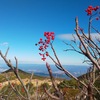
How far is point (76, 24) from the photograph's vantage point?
3.11 metres

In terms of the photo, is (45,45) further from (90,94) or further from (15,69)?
(90,94)

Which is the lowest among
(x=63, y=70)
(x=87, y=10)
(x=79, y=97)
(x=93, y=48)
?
(x=79, y=97)

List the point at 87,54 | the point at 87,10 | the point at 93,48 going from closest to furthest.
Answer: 1. the point at 87,54
2. the point at 93,48
3. the point at 87,10

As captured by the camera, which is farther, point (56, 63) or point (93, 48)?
→ point (93, 48)

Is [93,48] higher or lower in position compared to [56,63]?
→ higher

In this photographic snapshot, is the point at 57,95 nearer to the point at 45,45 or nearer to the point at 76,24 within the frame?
the point at 76,24

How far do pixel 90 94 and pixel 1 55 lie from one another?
5.58 feet

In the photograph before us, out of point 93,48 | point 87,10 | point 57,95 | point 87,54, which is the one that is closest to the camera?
point 57,95

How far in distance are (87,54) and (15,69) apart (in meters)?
1.29

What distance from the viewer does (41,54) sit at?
7539mm

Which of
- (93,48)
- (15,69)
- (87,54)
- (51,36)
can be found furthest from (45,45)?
(87,54)

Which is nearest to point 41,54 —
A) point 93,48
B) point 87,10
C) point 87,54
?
point 87,10

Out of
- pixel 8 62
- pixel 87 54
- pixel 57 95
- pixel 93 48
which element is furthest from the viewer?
pixel 93 48

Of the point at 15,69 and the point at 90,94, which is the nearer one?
the point at 90,94
